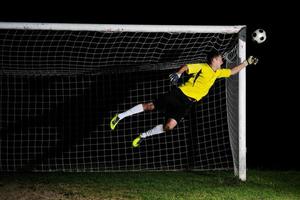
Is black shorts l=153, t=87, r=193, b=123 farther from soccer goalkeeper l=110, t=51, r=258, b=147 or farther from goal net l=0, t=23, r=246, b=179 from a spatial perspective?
goal net l=0, t=23, r=246, b=179

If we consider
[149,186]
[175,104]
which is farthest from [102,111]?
[149,186]

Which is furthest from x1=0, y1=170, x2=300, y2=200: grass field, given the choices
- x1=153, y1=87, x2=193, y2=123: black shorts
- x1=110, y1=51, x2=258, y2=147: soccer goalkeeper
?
x1=153, y1=87, x2=193, y2=123: black shorts

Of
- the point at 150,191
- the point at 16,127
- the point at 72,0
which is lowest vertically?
the point at 150,191

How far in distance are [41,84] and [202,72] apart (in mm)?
5451

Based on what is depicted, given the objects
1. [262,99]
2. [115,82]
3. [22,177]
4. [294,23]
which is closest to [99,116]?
[115,82]

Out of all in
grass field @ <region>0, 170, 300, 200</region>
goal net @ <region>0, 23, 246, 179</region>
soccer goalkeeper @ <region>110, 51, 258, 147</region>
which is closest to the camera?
grass field @ <region>0, 170, 300, 200</region>

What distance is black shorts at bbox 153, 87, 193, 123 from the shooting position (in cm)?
724

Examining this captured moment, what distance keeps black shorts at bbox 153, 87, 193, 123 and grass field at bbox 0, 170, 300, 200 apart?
1.13 meters

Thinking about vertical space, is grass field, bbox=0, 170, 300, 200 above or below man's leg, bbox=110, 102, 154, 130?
below

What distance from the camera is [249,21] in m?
18.5

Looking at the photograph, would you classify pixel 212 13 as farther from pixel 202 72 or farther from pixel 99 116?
pixel 202 72

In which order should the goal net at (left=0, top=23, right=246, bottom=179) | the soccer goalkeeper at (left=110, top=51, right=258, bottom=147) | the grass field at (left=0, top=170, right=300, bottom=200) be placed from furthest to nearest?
the goal net at (left=0, top=23, right=246, bottom=179)
the soccer goalkeeper at (left=110, top=51, right=258, bottom=147)
the grass field at (left=0, top=170, right=300, bottom=200)

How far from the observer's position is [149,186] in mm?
6996

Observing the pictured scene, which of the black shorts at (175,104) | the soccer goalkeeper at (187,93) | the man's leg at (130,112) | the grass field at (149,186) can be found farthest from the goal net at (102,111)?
the man's leg at (130,112)
